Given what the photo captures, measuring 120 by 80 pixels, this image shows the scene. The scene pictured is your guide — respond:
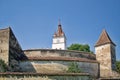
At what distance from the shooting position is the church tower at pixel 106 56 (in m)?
39.6

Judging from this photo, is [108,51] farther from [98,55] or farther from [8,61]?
[8,61]

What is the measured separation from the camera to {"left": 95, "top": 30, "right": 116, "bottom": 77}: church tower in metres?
39.6

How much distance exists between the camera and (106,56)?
40.5m

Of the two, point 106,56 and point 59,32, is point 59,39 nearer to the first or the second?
point 59,32

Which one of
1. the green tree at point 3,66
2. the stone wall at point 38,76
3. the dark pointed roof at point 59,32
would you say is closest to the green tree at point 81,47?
the dark pointed roof at point 59,32

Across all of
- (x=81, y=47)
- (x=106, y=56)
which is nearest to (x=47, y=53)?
(x=106, y=56)

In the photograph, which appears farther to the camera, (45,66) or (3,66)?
(45,66)

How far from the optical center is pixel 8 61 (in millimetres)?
30000

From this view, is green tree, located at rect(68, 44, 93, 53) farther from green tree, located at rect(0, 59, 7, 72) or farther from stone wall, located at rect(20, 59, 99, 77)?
green tree, located at rect(0, 59, 7, 72)

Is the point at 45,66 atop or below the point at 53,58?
below

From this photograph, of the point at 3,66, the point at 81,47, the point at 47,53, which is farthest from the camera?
the point at 81,47

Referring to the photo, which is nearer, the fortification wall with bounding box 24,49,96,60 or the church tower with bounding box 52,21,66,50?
the fortification wall with bounding box 24,49,96,60

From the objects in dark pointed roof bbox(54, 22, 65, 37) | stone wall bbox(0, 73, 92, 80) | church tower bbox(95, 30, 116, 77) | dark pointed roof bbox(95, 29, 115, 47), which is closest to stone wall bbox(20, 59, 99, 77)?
church tower bbox(95, 30, 116, 77)

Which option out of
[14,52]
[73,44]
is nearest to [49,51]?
[14,52]
